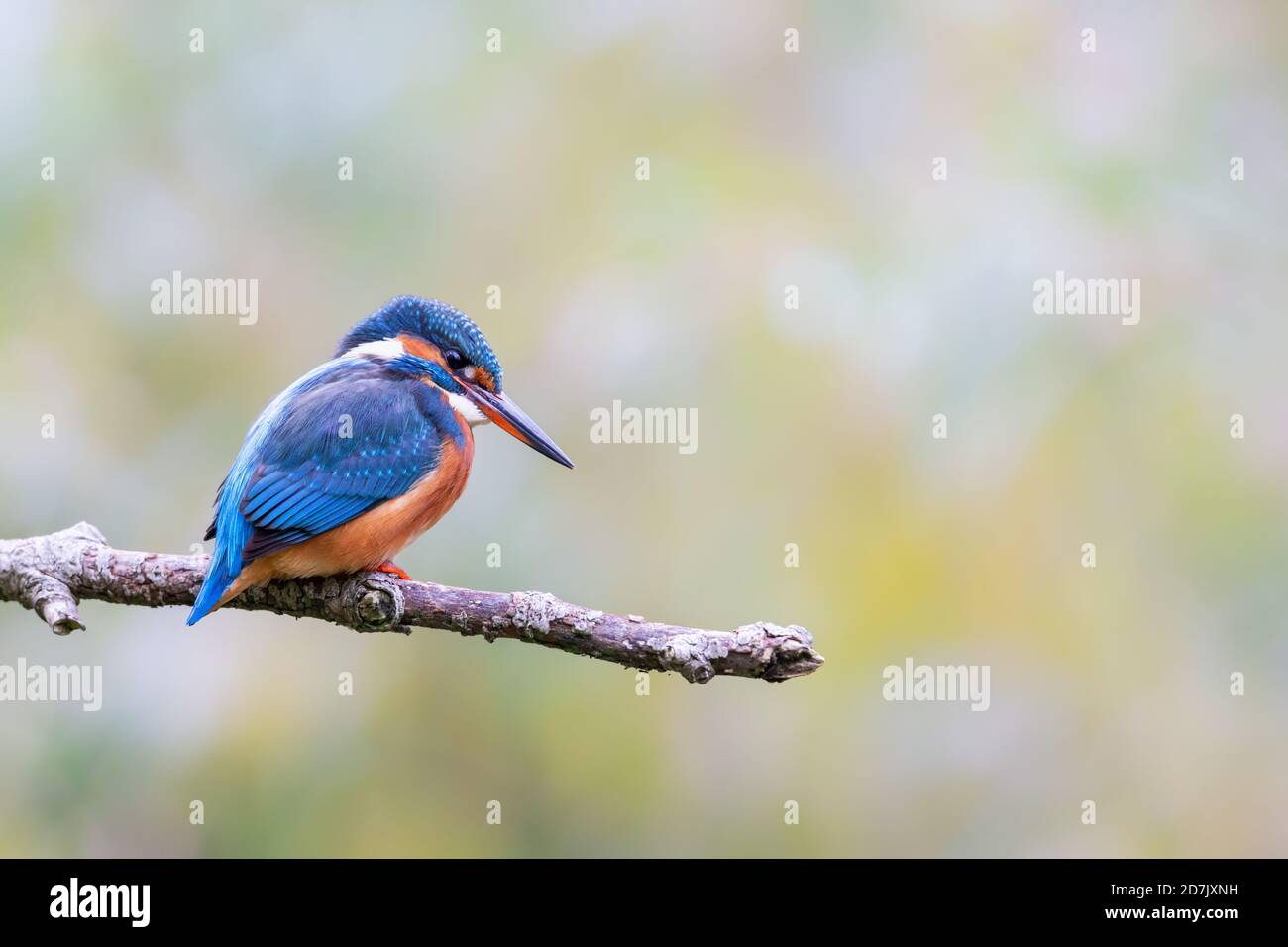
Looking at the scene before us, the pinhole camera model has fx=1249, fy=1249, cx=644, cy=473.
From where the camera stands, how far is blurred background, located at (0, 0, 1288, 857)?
12.7ft

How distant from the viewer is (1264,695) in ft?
13.2

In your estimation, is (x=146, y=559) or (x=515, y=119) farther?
(x=515, y=119)

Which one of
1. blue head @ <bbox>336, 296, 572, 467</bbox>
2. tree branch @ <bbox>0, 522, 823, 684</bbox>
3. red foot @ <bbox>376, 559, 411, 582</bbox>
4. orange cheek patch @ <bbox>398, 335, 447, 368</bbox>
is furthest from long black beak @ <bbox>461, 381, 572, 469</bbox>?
tree branch @ <bbox>0, 522, 823, 684</bbox>

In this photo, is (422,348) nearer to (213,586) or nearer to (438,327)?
(438,327)

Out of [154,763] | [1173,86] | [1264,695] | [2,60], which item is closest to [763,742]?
[1264,695]

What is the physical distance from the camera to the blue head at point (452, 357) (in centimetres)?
333

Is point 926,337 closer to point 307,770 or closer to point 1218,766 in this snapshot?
point 1218,766

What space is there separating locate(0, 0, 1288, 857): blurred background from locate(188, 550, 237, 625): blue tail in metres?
1.17

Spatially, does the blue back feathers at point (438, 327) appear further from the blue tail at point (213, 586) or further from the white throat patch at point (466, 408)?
the blue tail at point (213, 586)

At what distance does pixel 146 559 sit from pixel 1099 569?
2951mm

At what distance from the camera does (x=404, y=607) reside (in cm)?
255

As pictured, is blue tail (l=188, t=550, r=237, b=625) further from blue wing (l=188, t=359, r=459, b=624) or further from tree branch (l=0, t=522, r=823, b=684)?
tree branch (l=0, t=522, r=823, b=684)

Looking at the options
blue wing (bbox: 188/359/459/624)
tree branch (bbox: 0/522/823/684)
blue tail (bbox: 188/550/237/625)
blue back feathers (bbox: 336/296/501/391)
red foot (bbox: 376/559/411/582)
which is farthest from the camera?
blue back feathers (bbox: 336/296/501/391)

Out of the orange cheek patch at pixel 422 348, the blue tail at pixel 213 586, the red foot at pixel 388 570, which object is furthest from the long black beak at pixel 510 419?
the blue tail at pixel 213 586
